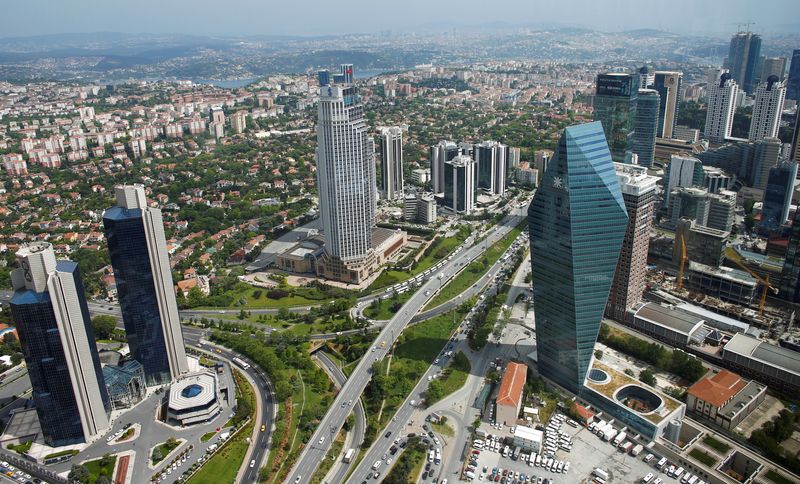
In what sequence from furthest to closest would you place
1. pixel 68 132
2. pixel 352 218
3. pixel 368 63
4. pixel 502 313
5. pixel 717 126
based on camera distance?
pixel 368 63 → pixel 68 132 → pixel 717 126 → pixel 352 218 → pixel 502 313

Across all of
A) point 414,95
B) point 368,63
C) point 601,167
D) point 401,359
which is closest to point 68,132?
point 414,95

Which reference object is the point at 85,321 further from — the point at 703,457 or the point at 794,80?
the point at 794,80

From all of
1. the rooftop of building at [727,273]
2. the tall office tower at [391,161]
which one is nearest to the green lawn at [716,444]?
the rooftop of building at [727,273]

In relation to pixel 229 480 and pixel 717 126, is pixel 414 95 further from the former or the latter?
pixel 229 480

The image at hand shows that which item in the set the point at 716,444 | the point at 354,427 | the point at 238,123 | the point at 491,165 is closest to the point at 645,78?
the point at 491,165

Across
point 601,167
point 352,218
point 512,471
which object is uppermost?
point 601,167

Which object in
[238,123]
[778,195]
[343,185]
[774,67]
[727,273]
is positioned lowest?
[727,273]
